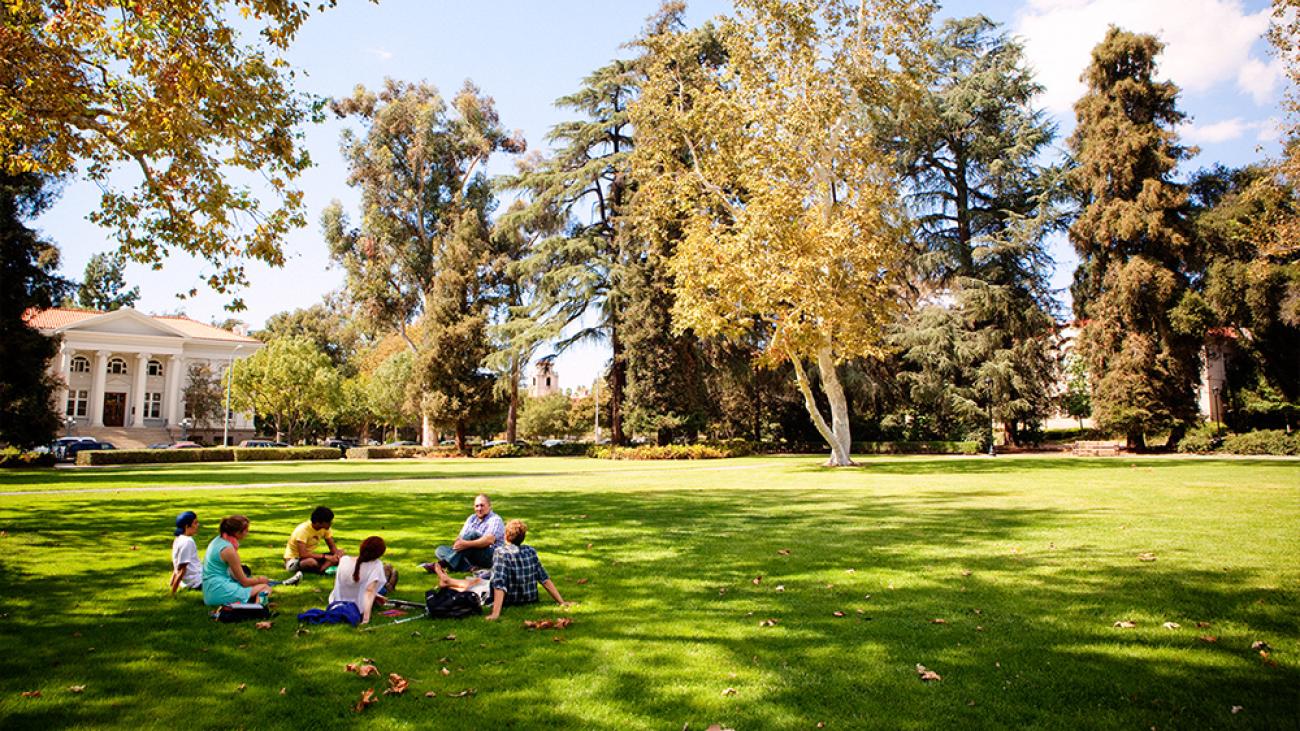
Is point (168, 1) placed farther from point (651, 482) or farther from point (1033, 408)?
point (1033, 408)

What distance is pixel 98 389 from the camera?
60344 millimetres

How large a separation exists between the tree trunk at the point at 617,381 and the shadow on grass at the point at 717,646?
3307 centimetres

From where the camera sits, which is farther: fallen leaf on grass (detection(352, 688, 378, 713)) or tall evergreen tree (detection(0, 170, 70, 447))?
tall evergreen tree (detection(0, 170, 70, 447))

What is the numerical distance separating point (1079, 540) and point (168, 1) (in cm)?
1515

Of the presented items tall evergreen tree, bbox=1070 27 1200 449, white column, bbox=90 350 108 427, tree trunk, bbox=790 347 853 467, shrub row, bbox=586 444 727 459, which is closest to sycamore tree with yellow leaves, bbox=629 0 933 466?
tree trunk, bbox=790 347 853 467

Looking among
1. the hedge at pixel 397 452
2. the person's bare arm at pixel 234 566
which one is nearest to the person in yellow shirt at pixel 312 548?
the person's bare arm at pixel 234 566

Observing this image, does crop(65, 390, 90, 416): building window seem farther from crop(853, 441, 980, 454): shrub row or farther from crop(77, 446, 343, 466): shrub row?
crop(853, 441, 980, 454): shrub row

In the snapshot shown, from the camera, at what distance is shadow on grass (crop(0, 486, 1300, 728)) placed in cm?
432

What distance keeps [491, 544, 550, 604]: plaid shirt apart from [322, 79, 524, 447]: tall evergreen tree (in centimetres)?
4205

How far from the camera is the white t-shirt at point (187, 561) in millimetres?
7332

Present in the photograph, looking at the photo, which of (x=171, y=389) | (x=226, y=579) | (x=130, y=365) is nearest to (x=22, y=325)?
(x=226, y=579)

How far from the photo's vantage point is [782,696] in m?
4.50

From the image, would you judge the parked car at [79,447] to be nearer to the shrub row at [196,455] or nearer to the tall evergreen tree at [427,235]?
the shrub row at [196,455]

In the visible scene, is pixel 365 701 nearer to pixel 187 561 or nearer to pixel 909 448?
pixel 187 561
